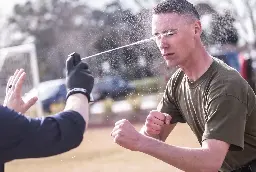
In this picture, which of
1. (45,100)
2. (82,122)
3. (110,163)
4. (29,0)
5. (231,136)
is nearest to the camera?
(82,122)

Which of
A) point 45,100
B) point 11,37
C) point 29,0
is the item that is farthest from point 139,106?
point 29,0

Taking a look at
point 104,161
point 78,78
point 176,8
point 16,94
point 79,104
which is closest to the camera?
point 79,104

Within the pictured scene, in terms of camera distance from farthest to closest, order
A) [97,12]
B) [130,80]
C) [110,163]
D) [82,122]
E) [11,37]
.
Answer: [11,37], [97,12], [110,163], [130,80], [82,122]

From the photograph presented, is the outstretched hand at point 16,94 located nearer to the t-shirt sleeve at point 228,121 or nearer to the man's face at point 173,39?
the man's face at point 173,39

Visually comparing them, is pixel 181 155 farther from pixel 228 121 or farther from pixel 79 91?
pixel 79 91

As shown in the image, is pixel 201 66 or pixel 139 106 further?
pixel 139 106

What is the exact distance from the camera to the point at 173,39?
2.87 metres

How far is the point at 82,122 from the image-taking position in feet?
6.65

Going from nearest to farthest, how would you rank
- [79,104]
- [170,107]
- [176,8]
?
1. [79,104]
2. [176,8]
3. [170,107]

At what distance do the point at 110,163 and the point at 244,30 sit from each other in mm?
2908

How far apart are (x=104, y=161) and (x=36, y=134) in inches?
272

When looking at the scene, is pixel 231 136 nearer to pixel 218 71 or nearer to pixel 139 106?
pixel 218 71

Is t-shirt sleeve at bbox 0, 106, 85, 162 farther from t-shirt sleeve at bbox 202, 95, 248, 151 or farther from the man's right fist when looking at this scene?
the man's right fist

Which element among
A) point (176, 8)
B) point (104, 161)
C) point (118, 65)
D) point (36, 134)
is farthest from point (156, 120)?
point (104, 161)
